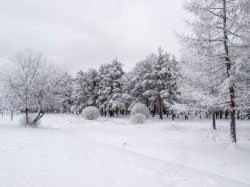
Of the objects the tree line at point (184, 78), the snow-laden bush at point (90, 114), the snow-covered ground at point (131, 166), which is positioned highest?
the tree line at point (184, 78)

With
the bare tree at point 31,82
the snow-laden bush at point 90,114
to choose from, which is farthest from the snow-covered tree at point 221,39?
the snow-laden bush at point 90,114

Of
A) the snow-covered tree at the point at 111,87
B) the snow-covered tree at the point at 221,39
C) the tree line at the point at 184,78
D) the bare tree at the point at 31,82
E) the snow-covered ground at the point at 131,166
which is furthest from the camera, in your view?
the snow-covered tree at the point at 111,87

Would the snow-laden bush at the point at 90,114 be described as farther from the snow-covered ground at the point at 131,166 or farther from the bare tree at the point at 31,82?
the snow-covered ground at the point at 131,166

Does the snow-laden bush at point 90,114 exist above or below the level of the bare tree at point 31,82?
below

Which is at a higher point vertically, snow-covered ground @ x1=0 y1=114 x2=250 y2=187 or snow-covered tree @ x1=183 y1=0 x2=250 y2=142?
snow-covered tree @ x1=183 y1=0 x2=250 y2=142

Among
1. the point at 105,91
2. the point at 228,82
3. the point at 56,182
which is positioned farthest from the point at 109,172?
the point at 105,91

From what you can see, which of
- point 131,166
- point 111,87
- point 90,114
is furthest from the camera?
point 111,87

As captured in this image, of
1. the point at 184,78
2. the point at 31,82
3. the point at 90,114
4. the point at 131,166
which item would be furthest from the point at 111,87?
the point at 131,166

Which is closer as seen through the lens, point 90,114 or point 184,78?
point 184,78

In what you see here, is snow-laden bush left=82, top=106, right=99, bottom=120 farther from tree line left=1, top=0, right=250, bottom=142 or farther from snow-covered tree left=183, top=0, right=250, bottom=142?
snow-covered tree left=183, top=0, right=250, bottom=142

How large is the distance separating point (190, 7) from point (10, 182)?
11707 millimetres

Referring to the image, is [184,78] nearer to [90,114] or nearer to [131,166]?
[131,166]

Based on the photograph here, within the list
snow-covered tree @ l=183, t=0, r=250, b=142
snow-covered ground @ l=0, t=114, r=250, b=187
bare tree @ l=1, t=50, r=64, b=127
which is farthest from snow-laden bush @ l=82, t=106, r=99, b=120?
snow-covered tree @ l=183, t=0, r=250, b=142

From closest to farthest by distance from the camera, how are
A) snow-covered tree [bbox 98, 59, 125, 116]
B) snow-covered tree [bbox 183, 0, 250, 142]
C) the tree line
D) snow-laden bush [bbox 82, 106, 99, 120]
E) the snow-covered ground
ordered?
Answer: 1. the snow-covered ground
2. snow-covered tree [bbox 183, 0, 250, 142]
3. the tree line
4. snow-laden bush [bbox 82, 106, 99, 120]
5. snow-covered tree [bbox 98, 59, 125, 116]
